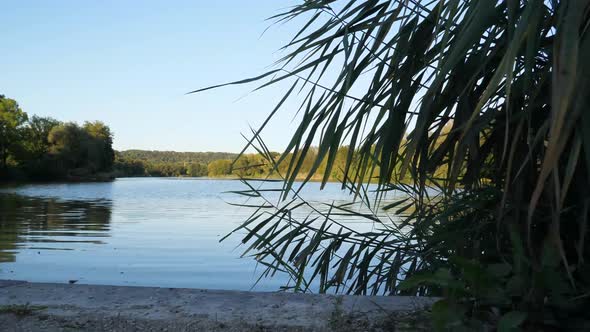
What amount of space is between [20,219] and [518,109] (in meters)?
13.1

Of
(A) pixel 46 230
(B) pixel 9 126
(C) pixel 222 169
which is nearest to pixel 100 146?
(B) pixel 9 126

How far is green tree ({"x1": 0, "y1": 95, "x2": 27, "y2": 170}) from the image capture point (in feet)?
150

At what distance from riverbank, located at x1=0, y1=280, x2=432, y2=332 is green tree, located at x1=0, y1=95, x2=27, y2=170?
1927 inches

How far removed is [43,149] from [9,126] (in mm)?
5496

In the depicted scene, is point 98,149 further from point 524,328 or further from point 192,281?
point 524,328

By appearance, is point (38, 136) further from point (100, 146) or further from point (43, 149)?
point (100, 146)

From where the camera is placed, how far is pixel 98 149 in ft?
186

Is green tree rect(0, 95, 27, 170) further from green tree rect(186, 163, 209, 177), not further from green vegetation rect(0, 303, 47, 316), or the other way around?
green vegetation rect(0, 303, 47, 316)

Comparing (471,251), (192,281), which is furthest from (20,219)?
(471,251)

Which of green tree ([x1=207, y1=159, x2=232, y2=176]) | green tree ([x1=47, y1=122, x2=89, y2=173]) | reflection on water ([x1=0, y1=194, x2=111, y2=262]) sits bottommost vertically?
reflection on water ([x1=0, y1=194, x2=111, y2=262])

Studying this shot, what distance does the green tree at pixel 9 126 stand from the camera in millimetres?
45844

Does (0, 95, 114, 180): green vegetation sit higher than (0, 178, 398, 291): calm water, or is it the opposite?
(0, 95, 114, 180): green vegetation

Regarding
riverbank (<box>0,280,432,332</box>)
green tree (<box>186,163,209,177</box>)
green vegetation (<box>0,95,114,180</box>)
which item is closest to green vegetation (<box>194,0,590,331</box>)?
riverbank (<box>0,280,432,332</box>)

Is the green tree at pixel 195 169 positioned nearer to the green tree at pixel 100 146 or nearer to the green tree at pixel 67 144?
the green tree at pixel 100 146
